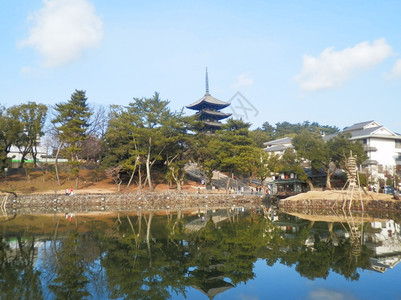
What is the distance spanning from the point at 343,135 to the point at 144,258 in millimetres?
32493

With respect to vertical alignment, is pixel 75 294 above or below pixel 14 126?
below

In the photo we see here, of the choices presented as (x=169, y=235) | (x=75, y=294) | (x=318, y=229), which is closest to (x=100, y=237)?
(x=169, y=235)

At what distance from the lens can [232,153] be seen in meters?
38.8

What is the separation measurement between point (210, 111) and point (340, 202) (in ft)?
129

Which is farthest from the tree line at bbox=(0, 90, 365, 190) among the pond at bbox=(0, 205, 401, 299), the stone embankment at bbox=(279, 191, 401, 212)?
the pond at bbox=(0, 205, 401, 299)

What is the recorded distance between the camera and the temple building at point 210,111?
63219mm

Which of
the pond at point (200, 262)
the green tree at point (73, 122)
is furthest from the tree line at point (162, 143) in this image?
the pond at point (200, 262)

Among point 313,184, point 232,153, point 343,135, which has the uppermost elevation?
point 343,135

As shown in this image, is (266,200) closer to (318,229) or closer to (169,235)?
(318,229)

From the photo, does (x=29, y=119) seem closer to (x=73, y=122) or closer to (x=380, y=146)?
(x=73, y=122)

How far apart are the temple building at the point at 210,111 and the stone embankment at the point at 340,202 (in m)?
33.2

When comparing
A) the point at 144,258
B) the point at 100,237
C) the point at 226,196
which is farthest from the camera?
the point at 226,196

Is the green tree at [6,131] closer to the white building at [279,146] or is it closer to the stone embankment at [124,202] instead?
the stone embankment at [124,202]

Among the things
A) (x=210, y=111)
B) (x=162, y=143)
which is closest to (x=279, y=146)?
(x=210, y=111)
